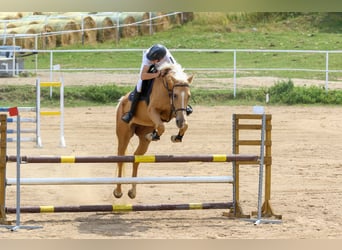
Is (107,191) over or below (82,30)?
below

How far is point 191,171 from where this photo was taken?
11.7m

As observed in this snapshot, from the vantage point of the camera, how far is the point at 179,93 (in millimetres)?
8219

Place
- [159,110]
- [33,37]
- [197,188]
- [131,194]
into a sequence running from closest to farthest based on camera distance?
1. [159,110]
2. [131,194]
3. [197,188]
4. [33,37]

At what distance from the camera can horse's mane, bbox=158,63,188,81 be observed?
8.39 m

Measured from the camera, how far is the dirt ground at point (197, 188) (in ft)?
25.6

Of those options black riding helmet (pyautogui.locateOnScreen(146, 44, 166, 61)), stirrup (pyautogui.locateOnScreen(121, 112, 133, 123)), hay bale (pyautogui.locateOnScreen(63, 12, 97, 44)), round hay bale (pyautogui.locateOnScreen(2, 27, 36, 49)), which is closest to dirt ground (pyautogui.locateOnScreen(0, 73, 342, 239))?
stirrup (pyautogui.locateOnScreen(121, 112, 133, 123))

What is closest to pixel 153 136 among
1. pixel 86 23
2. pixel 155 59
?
pixel 155 59

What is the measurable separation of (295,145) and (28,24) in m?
13.9

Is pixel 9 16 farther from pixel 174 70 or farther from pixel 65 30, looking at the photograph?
pixel 174 70

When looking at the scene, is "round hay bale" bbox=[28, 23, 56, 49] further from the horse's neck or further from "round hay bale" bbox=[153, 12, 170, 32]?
the horse's neck

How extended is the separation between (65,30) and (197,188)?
16456mm

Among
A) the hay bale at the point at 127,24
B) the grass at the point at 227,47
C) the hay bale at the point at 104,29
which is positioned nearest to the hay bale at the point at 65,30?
the grass at the point at 227,47

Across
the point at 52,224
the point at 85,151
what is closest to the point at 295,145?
the point at 85,151

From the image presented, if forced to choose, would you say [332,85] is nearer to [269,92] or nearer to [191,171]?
[269,92]
